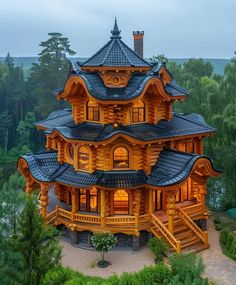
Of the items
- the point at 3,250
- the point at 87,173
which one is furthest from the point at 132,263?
the point at 3,250

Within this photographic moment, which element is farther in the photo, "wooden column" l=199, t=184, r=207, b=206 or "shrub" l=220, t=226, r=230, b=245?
"wooden column" l=199, t=184, r=207, b=206

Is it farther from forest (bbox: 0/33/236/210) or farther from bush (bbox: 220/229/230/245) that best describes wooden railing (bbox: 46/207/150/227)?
forest (bbox: 0/33/236/210)

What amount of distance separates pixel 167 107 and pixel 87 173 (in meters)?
6.94

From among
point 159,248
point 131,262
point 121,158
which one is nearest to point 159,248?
point 159,248

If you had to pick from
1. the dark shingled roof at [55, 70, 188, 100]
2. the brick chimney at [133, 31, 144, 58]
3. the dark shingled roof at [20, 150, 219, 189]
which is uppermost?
the brick chimney at [133, 31, 144, 58]

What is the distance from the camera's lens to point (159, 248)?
67.7 ft

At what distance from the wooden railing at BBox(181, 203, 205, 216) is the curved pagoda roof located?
8.65m

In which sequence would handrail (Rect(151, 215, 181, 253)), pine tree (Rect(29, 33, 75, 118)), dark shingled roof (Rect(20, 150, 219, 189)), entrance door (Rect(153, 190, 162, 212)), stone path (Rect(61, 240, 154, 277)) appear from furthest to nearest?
pine tree (Rect(29, 33, 75, 118))
entrance door (Rect(153, 190, 162, 212))
dark shingled roof (Rect(20, 150, 219, 189))
handrail (Rect(151, 215, 181, 253))
stone path (Rect(61, 240, 154, 277))

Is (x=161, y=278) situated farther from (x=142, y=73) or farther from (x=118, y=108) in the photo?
(x=142, y=73)

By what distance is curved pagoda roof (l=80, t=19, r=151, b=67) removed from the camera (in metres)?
23.3

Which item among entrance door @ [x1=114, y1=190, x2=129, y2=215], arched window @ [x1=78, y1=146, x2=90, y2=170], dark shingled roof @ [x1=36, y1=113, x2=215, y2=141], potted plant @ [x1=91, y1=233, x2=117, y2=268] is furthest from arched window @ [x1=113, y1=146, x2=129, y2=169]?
potted plant @ [x1=91, y1=233, x2=117, y2=268]

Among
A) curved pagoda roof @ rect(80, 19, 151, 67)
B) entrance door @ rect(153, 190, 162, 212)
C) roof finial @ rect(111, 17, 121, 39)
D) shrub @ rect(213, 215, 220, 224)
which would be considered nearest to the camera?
curved pagoda roof @ rect(80, 19, 151, 67)

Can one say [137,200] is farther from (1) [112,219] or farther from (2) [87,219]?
(2) [87,219]

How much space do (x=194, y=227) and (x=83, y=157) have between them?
7271 mm
